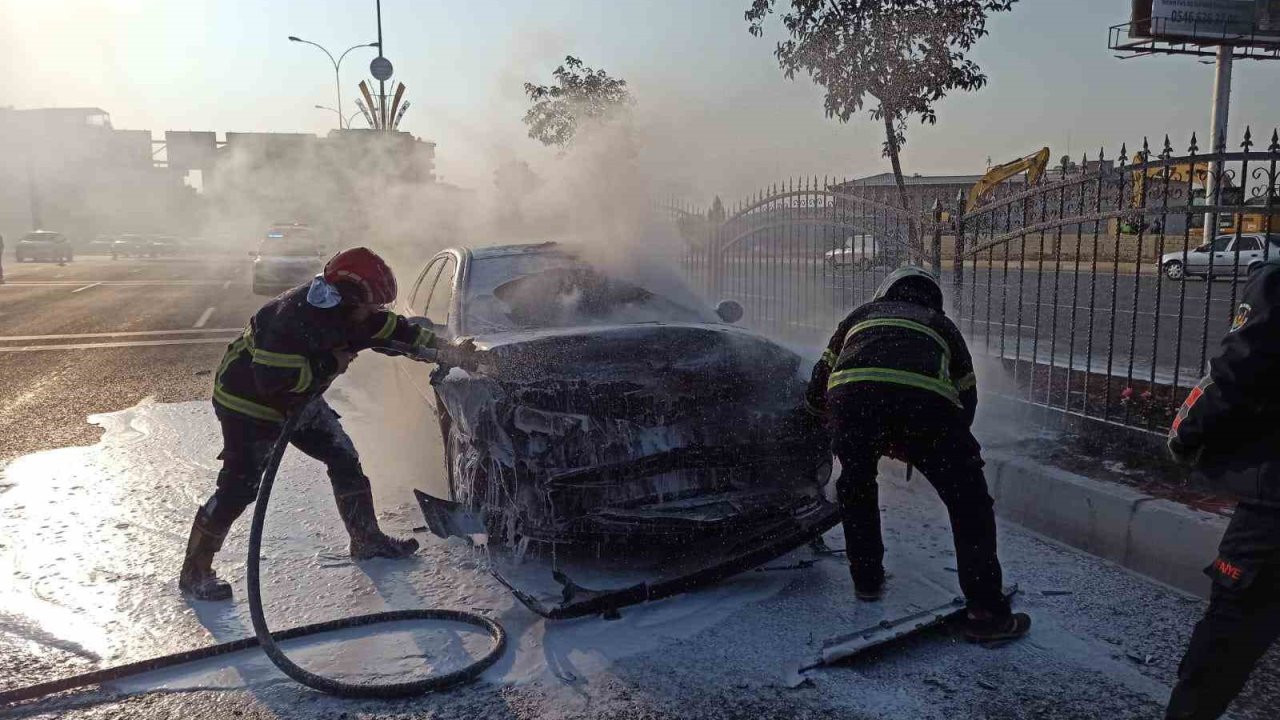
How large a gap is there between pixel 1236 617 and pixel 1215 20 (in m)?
38.1

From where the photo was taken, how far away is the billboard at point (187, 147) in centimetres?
3350

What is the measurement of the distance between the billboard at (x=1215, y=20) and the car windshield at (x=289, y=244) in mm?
30529

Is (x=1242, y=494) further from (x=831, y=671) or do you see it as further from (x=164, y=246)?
(x=164, y=246)

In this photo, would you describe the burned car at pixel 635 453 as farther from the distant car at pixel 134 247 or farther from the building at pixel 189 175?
the distant car at pixel 134 247

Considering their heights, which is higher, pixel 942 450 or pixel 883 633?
pixel 942 450

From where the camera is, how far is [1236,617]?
7.27 feet

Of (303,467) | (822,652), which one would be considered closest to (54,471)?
(303,467)

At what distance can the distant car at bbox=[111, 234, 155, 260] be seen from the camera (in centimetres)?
4659

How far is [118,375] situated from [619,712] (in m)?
8.09

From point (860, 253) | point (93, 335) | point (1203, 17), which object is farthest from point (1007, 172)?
point (1203, 17)

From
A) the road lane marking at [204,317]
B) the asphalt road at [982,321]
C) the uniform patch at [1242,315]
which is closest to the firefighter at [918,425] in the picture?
the uniform patch at [1242,315]

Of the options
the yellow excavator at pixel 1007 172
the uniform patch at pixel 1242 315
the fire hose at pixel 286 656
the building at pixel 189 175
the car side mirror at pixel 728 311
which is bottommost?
the fire hose at pixel 286 656

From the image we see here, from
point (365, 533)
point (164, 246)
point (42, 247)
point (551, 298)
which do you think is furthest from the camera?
point (164, 246)

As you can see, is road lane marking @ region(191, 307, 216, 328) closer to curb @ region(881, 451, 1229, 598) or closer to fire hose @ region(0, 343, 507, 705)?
fire hose @ region(0, 343, 507, 705)
